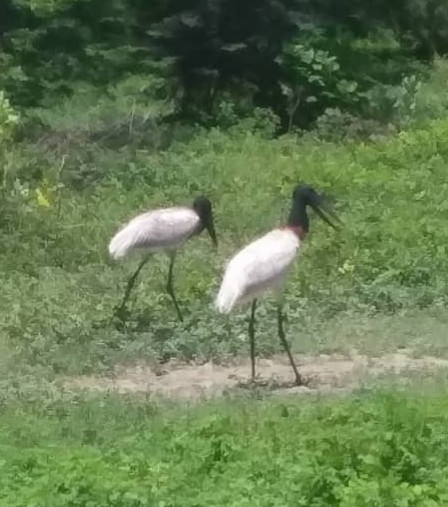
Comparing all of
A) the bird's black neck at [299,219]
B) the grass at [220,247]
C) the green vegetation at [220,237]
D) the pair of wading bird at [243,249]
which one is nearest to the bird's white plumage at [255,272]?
the pair of wading bird at [243,249]

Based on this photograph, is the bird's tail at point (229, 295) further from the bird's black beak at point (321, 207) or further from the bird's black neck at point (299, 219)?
the bird's black beak at point (321, 207)

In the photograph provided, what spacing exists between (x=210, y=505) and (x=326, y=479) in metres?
0.49

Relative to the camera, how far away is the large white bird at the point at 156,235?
1130 cm

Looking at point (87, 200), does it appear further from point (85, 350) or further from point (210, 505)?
point (210, 505)

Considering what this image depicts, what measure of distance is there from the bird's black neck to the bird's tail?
2.76 feet

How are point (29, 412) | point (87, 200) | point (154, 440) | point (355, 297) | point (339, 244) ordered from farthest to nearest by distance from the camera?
point (87, 200) → point (339, 244) → point (355, 297) → point (29, 412) → point (154, 440)

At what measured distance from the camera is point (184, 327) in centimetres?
1086

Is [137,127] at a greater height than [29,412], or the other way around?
[29,412]

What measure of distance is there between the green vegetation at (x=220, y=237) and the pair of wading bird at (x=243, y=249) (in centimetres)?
45

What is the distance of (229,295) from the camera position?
377 inches

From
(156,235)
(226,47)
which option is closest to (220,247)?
(156,235)

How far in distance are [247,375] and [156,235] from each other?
189 cm

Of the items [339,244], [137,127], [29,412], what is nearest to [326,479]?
[29,412]

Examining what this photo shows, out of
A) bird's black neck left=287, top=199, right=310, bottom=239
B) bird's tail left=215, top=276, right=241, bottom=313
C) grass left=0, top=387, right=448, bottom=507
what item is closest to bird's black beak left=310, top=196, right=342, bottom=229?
bird's black neck left=287, top=199, right=310, bottom=239
